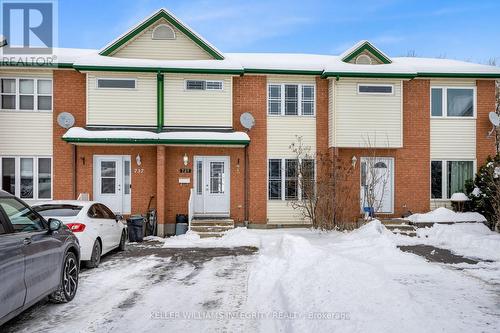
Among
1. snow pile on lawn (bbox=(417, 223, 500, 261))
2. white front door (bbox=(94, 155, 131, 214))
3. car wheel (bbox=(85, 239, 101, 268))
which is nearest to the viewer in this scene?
car wheel (bbox=(85, 239, 101, 268))

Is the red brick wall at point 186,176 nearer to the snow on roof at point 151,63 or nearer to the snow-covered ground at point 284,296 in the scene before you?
the snow on roof at point 151,63

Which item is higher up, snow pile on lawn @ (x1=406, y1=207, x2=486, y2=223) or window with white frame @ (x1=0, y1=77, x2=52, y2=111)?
window with white frame @ (x1=0, y1=77, x2=52, y2=111)

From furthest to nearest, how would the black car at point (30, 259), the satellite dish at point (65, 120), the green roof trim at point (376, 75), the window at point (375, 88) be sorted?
the window at point (375, 88)
the green roof trim at point (376, 75)
the satellite dish at point (65, 120)
the black car at point (30, 259)

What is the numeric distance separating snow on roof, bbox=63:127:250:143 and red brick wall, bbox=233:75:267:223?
4.53 ft

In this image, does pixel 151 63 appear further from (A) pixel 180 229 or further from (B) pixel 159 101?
(A) pixel 180 229

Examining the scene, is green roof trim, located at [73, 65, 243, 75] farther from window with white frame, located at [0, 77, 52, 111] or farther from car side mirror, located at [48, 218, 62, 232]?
car side mirror, located at [48, 218, 62, 232]

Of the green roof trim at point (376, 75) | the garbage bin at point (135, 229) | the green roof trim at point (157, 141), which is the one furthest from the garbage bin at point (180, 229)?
the green roof trim at point (376, 75)

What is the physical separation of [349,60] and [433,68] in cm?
338

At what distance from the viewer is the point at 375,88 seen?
15.8 metres

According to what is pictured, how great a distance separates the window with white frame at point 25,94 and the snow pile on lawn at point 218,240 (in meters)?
7.41

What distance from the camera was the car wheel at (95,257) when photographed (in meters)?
9.04

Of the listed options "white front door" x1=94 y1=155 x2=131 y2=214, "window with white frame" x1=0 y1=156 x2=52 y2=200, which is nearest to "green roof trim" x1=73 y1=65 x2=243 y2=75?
"white front door" x1=94 y1=155 x2=131 y2=214

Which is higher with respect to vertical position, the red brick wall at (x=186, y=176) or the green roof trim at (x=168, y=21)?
the green roof trim at (x=168, y=21)

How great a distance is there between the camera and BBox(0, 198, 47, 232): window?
5297 millimetres
